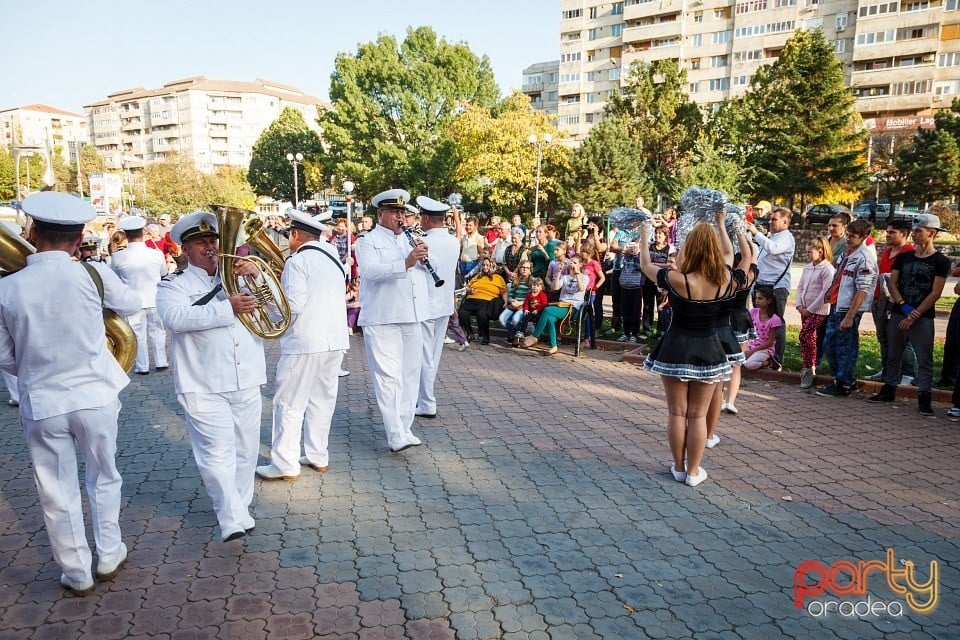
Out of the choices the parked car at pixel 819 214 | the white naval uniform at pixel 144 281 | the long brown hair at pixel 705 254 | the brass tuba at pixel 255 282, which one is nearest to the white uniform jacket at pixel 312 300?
the brass tuba at pixel 255 282

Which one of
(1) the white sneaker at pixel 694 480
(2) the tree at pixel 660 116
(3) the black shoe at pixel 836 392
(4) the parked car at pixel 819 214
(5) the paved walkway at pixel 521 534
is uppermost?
(2) the tree at pixel 660 116

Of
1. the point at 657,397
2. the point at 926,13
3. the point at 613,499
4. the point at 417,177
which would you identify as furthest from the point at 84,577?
the point at 926,13

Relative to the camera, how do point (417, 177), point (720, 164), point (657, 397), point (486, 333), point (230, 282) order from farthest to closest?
1. point (417, 177)
2. point (720, 164)
3. point (486, 333)
4. point (657, 397)
5. point (230, 282)

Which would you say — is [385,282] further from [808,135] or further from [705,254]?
[808,135]

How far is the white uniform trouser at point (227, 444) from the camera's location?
13.0 feet

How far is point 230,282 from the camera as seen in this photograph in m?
3.93

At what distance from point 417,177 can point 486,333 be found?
40081 mm

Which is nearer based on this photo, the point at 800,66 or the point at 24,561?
the point at 24,561

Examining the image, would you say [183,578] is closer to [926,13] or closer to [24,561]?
[24,561]

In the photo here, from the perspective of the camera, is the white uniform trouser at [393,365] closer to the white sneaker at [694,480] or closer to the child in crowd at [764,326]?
the white sneaker at [694,480]

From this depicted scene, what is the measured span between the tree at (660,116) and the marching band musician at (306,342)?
117 ft

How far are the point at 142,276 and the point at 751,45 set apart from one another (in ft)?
205

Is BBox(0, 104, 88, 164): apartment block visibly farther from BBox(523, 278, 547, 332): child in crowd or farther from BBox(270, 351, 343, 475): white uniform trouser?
BBox(270, 351, 343, 475): white uniform trouser

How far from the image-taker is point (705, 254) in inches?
182
